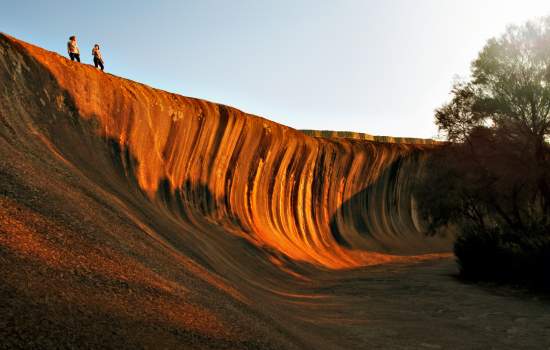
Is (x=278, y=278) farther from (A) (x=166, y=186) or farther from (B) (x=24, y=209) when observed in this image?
(B) (x=24, y=209)

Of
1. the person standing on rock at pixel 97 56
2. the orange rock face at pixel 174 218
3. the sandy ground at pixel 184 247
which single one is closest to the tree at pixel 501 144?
the sandy ground at pixel 184 247

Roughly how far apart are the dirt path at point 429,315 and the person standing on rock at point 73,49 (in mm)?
9799

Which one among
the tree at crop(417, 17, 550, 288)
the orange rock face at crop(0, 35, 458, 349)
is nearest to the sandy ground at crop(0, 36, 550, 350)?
the orange rock face at crop(0, 35, 458, 349)

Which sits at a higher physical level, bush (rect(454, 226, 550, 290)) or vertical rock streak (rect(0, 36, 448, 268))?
vertical rock streak (rect(0, 36, 448, 268))

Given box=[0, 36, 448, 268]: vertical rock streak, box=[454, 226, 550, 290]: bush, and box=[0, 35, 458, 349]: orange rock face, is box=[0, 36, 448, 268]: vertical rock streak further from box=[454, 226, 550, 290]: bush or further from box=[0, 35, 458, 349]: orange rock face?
box=[454, 226, 550, 290]: bush

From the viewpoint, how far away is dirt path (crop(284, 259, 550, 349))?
731cm

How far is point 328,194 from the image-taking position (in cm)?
2581

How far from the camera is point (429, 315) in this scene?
9.55 meters

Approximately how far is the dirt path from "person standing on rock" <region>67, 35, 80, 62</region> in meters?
9.80

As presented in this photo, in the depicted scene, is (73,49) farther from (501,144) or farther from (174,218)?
(501,144)

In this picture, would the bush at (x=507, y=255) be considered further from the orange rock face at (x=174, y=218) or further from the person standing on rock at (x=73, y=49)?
the person standing on rock at (x=73, y=49)

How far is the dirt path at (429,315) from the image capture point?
7312 millimetres

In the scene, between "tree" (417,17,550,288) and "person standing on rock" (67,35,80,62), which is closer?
"person standing on rock" (67,35,80,62)

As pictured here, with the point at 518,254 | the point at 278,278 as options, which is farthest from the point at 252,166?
the point at 518,254
